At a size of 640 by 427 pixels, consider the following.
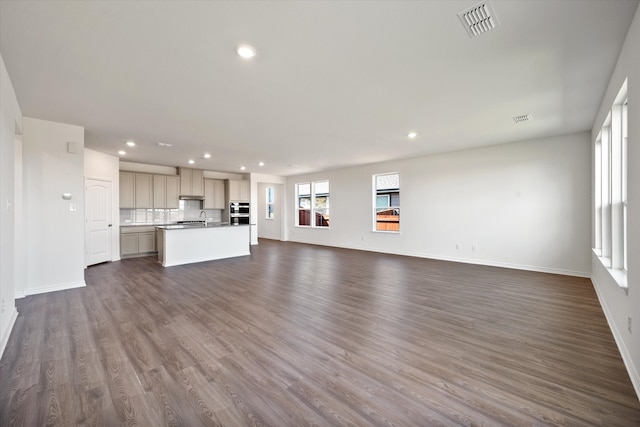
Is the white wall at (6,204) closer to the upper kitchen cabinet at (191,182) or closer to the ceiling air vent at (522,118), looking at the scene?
the upper kitchen cabinet at (191,182)

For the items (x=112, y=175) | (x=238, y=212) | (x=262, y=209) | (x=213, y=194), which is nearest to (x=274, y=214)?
(x=262, y=209)

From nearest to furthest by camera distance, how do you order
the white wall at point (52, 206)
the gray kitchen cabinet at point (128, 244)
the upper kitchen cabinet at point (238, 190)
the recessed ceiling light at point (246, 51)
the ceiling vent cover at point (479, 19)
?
1. the ceiling vent cover at point (479, 19)
2. the recessed ceiling light at point (246, 51)
3. the white wall at point (52, 206)
4. the gray kitchen cabinet at point (128, 244)
5. the upper kitchen cabinet at point (238, 190)

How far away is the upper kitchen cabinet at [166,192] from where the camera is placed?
25.9 feet

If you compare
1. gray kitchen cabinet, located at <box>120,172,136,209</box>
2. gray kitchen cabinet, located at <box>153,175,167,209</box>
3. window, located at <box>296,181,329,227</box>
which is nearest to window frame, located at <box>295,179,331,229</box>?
window, located at <box>296,181,329,227</box>

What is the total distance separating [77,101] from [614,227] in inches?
257

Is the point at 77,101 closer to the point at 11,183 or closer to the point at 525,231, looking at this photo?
the point at 11,183

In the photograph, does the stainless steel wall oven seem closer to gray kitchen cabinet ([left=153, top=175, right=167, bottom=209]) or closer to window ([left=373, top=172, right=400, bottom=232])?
gray kitchen cabinet ([left=153, top=175, right=167, bottom=209])

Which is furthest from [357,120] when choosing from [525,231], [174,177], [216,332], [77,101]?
[174,177]

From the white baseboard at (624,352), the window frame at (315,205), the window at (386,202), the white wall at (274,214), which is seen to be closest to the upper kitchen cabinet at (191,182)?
the white wall at (274,214)

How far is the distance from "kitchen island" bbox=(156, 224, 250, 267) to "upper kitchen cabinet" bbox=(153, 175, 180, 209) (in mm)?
1408

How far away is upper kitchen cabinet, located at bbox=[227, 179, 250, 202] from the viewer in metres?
9.45

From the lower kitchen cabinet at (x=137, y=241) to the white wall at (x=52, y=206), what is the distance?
307cm

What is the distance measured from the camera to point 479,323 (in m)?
3.02

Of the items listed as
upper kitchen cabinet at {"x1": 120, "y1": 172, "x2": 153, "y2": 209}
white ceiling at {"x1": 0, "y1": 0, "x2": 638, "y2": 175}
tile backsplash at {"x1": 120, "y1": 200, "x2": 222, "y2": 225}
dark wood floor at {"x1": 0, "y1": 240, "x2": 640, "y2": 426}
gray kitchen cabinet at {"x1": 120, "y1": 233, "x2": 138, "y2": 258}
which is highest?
white ceiling at {"x1": 0, "y1": 0, "x2": 638, "y2": 175}
